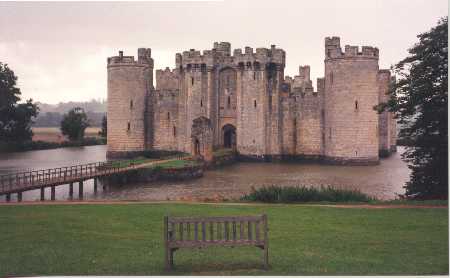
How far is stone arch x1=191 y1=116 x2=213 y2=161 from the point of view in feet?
125

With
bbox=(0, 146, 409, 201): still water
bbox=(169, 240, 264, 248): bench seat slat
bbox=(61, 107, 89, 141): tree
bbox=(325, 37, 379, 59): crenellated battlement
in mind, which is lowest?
bbox=(0, 146, 409, 201): still water

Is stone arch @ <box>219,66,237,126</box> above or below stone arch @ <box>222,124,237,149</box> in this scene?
above

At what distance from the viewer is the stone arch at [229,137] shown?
45.3 m

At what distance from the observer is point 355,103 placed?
38.4m

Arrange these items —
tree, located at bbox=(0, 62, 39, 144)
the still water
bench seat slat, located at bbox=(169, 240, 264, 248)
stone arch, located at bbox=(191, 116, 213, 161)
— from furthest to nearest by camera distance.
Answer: tree, located at bbox=(0, 62, 39, 144) → stone arch, located at bbox=(191, 116, 213, 161) → the still water → bench seat slat, located at bbox=(169, 240, 264, 248)

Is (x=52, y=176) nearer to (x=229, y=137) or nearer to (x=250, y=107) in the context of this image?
(x=250, y=107)

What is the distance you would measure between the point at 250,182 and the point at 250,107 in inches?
563

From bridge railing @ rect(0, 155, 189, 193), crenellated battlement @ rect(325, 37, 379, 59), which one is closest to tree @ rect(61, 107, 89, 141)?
bridge railing @ rect(0, 155, 189, 193)

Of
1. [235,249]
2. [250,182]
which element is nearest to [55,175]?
[250,182]

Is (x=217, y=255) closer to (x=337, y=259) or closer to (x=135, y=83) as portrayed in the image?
(x=337, y=259)

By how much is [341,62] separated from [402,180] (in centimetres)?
1197

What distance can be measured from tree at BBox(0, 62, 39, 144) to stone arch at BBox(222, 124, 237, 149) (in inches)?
991

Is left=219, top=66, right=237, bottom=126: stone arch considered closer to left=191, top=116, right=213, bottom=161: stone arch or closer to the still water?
left=191, top=116, right=213, bottom=161: stone arch

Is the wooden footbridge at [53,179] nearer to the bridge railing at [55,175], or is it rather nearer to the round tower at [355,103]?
the bridge railing at [55,175]
